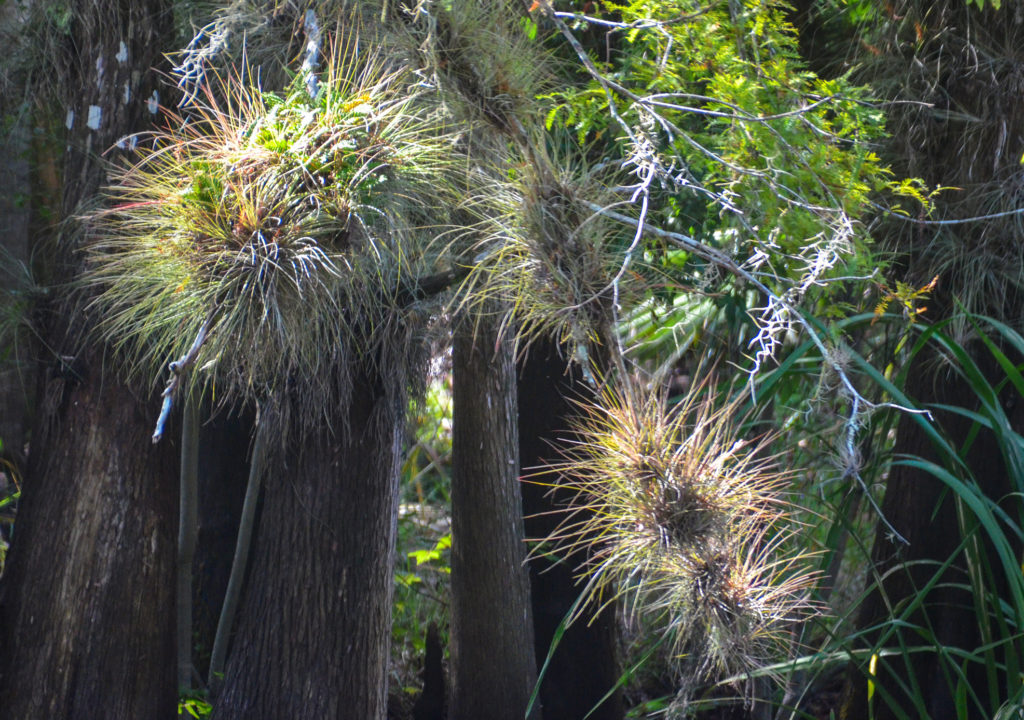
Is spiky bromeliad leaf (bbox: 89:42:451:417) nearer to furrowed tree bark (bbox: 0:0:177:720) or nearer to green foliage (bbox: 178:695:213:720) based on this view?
furrowed tree bark (bbox: 0:0:177:720)

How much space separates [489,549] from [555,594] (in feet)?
2.55

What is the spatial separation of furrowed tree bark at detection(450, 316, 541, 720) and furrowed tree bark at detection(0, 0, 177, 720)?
1651 mm

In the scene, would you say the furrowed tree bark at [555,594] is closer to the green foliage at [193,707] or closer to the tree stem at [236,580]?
the tree stem at [236,580]

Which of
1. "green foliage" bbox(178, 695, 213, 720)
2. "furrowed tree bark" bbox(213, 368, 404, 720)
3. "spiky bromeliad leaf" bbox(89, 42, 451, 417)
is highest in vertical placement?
"spiky bromeliad leaf" bbox(89, 42, 451, 417)

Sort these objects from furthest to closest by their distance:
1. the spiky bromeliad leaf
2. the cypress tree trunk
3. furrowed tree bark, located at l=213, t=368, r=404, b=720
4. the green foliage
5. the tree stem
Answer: the tree stem → the green foliage → furrowed tree bark, located at l=213, t=368, r=404, b=720 → the cypress tree trunk → the spiky bromeliad leaf

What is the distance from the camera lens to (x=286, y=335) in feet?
9.53

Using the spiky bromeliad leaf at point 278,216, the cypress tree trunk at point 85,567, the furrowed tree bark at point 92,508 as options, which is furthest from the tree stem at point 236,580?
the spiky bromeliad leaf at point 278,216

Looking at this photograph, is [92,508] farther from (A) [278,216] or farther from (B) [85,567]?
(A) [278,216]

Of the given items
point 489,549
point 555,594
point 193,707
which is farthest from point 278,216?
A: point 555,594

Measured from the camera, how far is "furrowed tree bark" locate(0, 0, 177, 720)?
14.9ft

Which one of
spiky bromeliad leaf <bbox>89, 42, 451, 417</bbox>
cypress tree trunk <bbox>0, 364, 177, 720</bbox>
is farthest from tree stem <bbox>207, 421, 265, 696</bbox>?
spiky bromeliad leaf <bbox>89, 42, 451, 417</bbox>

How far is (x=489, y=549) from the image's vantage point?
5.62 m

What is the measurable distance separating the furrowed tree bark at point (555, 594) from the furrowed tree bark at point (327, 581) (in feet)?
4.71

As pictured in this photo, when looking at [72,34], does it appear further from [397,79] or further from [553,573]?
[553,573]
